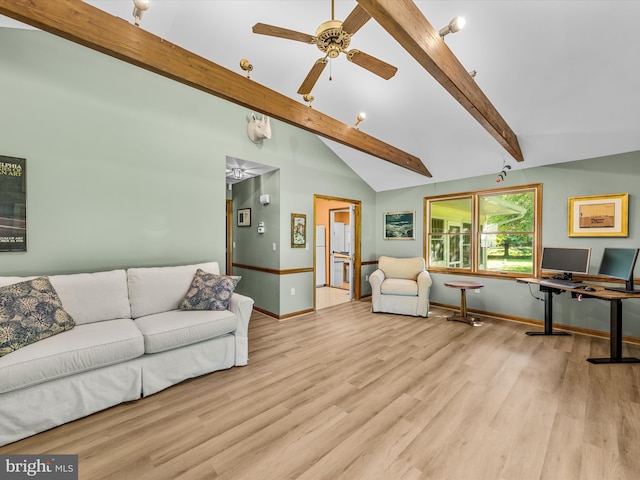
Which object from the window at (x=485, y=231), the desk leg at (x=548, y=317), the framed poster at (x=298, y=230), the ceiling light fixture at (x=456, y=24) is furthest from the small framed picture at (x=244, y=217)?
the desk leg at (x=548, y=317)

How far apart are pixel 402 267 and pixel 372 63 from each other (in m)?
3.61

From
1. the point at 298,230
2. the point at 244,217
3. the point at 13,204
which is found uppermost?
the point at 244,217

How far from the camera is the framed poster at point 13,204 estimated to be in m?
2.32

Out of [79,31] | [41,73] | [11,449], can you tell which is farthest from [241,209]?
[11,449]

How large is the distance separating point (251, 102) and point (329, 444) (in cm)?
277

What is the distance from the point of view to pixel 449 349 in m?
3.14

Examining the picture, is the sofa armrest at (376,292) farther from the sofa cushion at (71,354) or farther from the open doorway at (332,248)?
the sofa cushion at (71,354)

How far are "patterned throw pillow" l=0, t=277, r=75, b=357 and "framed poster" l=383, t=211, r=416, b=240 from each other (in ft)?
16.5

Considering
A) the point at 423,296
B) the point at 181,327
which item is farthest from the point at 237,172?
the point at 423,296

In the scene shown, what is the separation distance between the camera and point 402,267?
4910 mm

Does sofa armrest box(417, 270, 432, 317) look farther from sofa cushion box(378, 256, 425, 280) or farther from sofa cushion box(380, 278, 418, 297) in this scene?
sofa cushion box(378, 256, 425, 280)

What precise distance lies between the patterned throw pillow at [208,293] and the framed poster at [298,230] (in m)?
1.62

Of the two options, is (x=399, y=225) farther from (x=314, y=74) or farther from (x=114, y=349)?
(x=114, y=349)

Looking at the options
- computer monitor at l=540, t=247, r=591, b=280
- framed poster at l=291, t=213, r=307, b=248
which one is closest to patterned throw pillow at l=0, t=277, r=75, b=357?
framed poster at l=291, t=213, r=307, b=248
